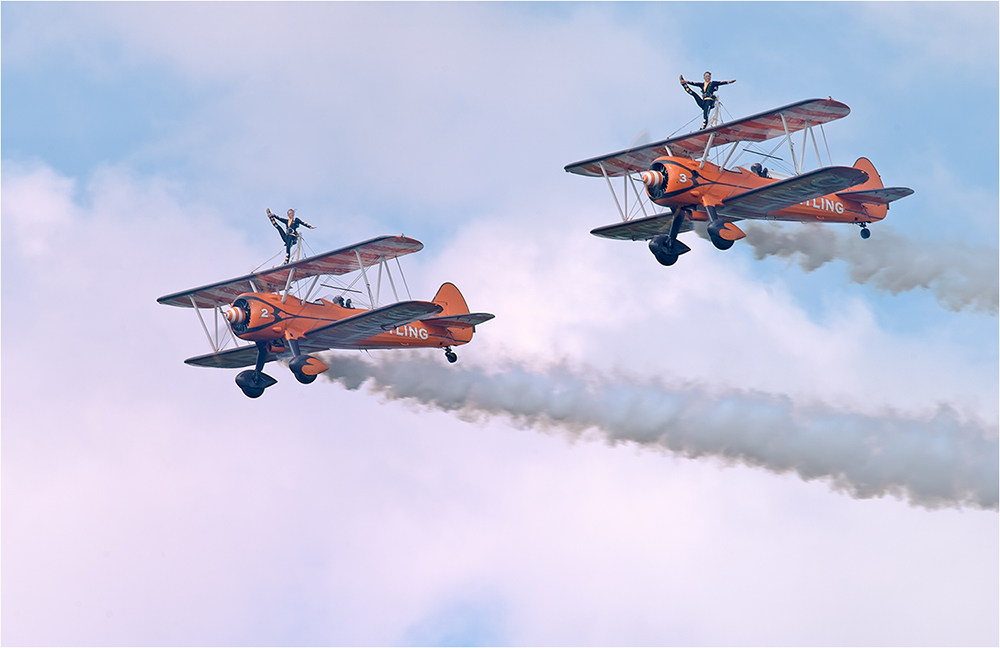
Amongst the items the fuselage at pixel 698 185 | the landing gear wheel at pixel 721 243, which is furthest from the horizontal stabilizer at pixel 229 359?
the landing gear wheel at pixel 721 243

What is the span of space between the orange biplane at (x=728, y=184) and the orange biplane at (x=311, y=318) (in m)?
5.22

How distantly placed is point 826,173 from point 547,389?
42.0ft

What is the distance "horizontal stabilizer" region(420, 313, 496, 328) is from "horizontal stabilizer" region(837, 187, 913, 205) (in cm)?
957

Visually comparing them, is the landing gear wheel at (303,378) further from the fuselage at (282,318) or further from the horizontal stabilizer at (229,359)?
the horizontal stabilizer at (229,359)

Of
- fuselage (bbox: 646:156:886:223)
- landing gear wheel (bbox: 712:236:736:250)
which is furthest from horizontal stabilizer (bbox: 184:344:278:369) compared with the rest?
landing gear wheel (bbox: 712:236:736:250)

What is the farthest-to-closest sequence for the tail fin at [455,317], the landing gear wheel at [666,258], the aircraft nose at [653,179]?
the tail fin at [455,317] < the landing gear wheel at [666,258] < the aircraft nose at [653,179]

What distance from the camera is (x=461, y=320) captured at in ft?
153

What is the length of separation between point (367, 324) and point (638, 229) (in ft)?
23.9

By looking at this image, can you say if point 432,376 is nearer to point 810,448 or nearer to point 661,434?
point 661,434

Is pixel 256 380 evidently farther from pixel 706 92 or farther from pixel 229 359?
pixel 706 92

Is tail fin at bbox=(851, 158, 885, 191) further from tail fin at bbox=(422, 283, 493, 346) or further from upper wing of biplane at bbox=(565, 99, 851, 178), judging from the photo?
tail fin at bbox=(422, 283, 493, 346)

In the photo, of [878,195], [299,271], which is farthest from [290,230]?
[878,195]

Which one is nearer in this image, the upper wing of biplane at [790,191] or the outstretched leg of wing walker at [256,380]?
the upper wing of biplane at [790,191]

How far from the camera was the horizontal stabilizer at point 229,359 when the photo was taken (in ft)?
157
